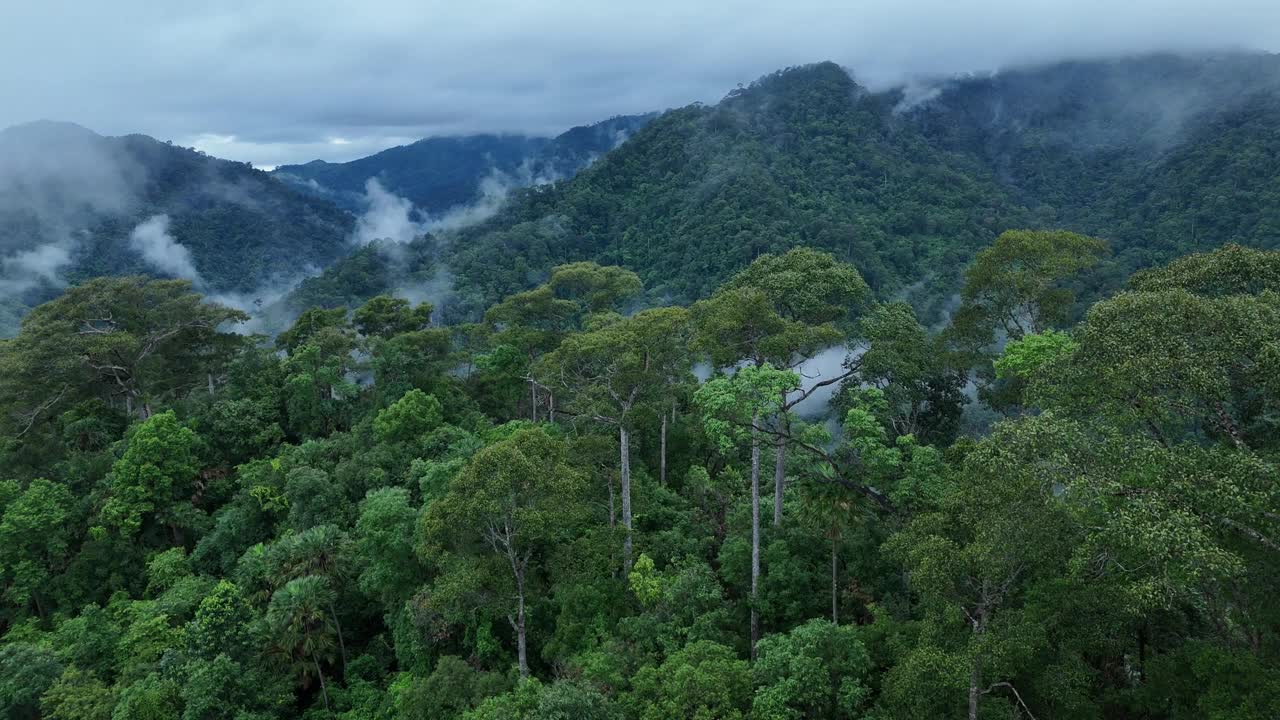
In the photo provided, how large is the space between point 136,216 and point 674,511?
4582 inches

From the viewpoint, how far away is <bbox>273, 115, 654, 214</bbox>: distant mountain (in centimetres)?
16575

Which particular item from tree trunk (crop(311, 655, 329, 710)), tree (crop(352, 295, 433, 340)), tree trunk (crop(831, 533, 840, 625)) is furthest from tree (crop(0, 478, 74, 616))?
tree trunk (crop(831, 533, 840, 625))

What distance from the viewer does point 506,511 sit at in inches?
577

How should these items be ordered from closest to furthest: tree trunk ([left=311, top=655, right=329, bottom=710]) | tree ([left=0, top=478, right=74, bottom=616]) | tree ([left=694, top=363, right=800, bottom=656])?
tree ([left=694, top=363, right=800, bottom=656]) → tree trunk ([left=311, top=655, right=329, bottom=710]) → tree ([left=0, top=478, right=74, bottom=616])

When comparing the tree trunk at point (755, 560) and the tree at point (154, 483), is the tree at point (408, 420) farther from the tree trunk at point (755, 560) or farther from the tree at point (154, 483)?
the tree trunk at point (755, 560)

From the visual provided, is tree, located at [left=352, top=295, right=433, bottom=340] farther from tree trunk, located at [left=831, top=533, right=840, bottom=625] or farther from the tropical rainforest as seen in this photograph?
tree trunk, located at [left=831, top=533, right=840, bottom=625]

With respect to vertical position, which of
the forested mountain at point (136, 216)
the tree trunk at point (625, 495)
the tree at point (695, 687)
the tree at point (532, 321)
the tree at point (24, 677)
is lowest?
the tree at point (24, 677)

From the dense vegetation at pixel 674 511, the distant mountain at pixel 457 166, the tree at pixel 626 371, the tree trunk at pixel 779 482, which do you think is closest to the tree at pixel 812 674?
the dense vegetation at pixel 674 511

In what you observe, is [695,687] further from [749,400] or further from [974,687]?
[749,400]

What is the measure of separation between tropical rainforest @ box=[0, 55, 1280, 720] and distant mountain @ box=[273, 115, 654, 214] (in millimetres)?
133612

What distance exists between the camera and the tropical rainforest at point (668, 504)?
9.46 m

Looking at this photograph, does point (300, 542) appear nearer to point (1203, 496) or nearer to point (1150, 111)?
point (1203, 496)

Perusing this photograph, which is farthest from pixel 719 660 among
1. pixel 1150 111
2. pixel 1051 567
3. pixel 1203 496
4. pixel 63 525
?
pixel 1150 111

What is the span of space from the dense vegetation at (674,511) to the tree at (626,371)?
113 mm
